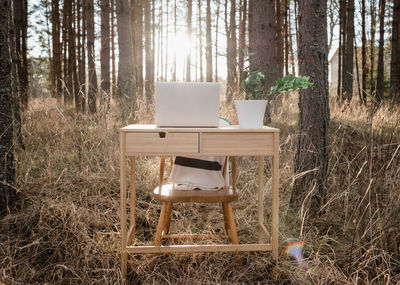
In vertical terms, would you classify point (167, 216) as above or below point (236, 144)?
below

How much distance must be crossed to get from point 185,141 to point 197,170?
0.35m

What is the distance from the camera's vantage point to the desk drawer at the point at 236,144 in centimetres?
183

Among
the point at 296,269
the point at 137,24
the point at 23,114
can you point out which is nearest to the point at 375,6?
the point at 137,24

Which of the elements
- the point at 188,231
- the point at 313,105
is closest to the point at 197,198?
the point at 188,231

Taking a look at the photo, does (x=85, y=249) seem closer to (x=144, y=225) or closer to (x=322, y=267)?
(x=144, y=225)

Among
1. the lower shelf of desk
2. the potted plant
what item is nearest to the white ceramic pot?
the potted plant

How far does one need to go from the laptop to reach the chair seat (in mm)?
374

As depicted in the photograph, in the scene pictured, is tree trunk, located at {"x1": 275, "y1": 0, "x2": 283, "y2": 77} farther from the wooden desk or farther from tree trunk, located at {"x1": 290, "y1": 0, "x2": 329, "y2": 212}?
the wooden desk

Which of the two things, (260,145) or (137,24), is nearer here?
(260,145)

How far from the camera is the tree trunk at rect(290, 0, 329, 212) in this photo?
2.46 m

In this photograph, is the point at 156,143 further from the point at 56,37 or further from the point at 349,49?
the point at 56,37

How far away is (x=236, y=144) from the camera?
1839mm

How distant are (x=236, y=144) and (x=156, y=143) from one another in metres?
0.39

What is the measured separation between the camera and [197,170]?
2.11 m
